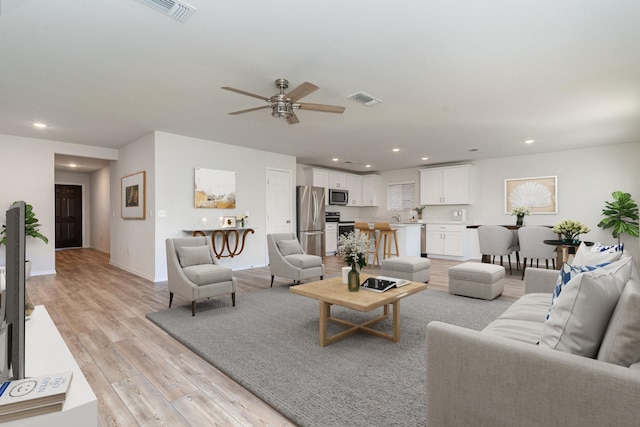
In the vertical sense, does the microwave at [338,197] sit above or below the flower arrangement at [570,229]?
above

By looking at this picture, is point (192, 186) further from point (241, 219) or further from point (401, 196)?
point (401, 196)

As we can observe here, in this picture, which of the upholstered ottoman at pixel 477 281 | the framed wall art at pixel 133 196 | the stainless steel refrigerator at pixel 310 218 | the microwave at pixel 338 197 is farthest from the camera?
the microwave at pixel 338 197

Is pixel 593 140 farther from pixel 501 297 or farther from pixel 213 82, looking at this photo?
pixel 213 82

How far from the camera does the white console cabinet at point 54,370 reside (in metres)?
0.85

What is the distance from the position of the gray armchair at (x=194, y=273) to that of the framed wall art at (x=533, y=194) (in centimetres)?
651

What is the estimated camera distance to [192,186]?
564 centimetres

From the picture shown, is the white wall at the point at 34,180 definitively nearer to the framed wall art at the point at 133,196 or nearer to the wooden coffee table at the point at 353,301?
the framed wall art at the point at 133,196

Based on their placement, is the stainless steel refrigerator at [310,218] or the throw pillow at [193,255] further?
the stainless steel refrigerator at [310,218]

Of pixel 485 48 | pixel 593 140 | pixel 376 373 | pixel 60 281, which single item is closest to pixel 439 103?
pixel 485 48

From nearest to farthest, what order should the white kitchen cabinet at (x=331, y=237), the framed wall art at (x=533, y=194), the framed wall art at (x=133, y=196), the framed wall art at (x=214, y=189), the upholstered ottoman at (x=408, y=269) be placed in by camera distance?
the upholstered ottoman at (x=408, y=269)
the framed wall art at (x=133, y=196)
the framed wall art at (x=214, y=189)
the framed wall art at (x=533, y=194)
the white kitchen cabinet at (x=331, y=237)

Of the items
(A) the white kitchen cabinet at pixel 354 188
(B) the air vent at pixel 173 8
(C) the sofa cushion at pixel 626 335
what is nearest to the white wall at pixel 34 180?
(B) the air vent at pixel 173 8

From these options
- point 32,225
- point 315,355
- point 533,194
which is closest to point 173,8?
point 315,355

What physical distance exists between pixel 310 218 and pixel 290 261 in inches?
121

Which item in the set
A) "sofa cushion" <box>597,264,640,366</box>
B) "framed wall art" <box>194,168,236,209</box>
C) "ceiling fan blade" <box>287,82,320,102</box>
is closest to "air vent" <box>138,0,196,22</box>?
"ceiling fan blade" <box>287,82,320,102</box>
